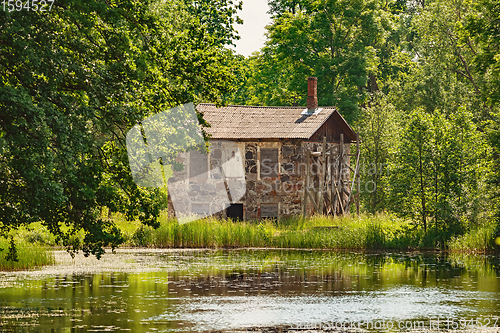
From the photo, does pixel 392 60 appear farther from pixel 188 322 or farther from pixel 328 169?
pixel 188 322

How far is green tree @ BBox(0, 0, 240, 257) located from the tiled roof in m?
18.9

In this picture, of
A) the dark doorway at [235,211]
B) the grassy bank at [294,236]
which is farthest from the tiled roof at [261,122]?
the grassy bank at [294,236]

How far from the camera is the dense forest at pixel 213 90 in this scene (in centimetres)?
1407

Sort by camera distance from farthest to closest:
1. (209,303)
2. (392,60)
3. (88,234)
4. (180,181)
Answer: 1. (392,60)
2. (180,181)
3. (209,303)
4. (88,234)

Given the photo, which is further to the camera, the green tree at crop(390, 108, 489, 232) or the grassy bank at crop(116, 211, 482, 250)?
the green tree at crop(390, 108, 489, 232)

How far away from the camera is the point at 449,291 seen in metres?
18.8

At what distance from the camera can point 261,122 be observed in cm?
3844

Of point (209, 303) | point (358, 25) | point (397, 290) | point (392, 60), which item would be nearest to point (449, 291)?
point (397, 290)

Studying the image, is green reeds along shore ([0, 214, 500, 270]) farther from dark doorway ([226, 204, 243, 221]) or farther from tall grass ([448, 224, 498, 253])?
dark doorway ([226, 204, 243, 221])

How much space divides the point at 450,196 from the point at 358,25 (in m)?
21.5

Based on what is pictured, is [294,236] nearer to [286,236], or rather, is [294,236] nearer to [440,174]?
[286,236]

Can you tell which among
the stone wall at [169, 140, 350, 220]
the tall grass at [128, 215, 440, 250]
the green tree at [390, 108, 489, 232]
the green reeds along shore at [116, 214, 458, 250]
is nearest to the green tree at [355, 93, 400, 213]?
the stone wall at [169, 140, 350, 220]

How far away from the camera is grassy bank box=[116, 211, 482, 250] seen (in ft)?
98.4

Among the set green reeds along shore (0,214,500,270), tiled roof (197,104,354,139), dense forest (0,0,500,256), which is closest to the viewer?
dense forest (0,0,500,256)
